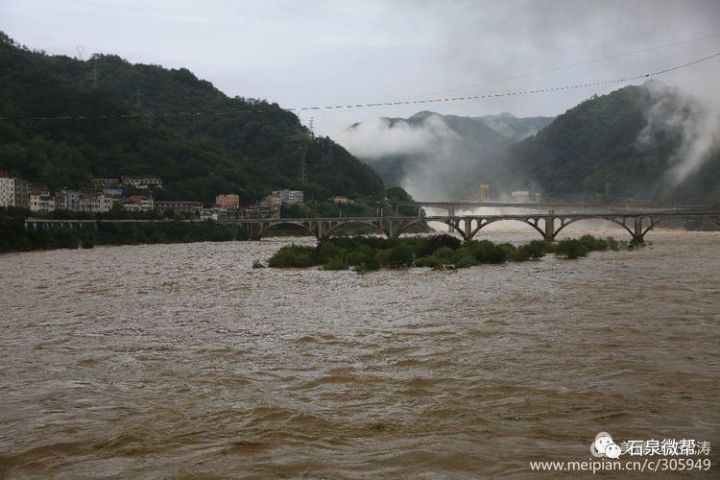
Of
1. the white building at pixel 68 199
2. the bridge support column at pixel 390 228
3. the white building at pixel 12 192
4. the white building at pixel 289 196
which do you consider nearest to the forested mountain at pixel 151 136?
the white building at pixel 289 196

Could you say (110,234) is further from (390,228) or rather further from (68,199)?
(390,228)

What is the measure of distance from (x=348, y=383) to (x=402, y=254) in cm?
2626

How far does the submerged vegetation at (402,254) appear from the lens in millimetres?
34438

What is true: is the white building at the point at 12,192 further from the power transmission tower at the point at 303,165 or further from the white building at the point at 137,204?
the power transmission tower at the point at 303,165

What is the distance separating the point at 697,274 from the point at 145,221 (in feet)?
196

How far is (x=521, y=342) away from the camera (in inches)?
464

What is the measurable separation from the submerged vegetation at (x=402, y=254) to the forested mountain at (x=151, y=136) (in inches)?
853

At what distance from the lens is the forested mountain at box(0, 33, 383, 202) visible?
9429 cm

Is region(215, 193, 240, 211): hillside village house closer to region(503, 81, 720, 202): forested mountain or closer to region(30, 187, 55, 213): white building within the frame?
region(30, 187, 55, 213): white building

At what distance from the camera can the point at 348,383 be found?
9.01 metres

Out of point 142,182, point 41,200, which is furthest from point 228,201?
point 41,200

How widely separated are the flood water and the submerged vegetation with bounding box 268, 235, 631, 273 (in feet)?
49.3

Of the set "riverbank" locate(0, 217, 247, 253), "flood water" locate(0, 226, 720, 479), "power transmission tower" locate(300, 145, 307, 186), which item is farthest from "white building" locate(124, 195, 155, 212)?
"flood water" locate(0, 226, 720, 479)

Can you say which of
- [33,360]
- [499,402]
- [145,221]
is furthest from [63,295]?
[145,221]
